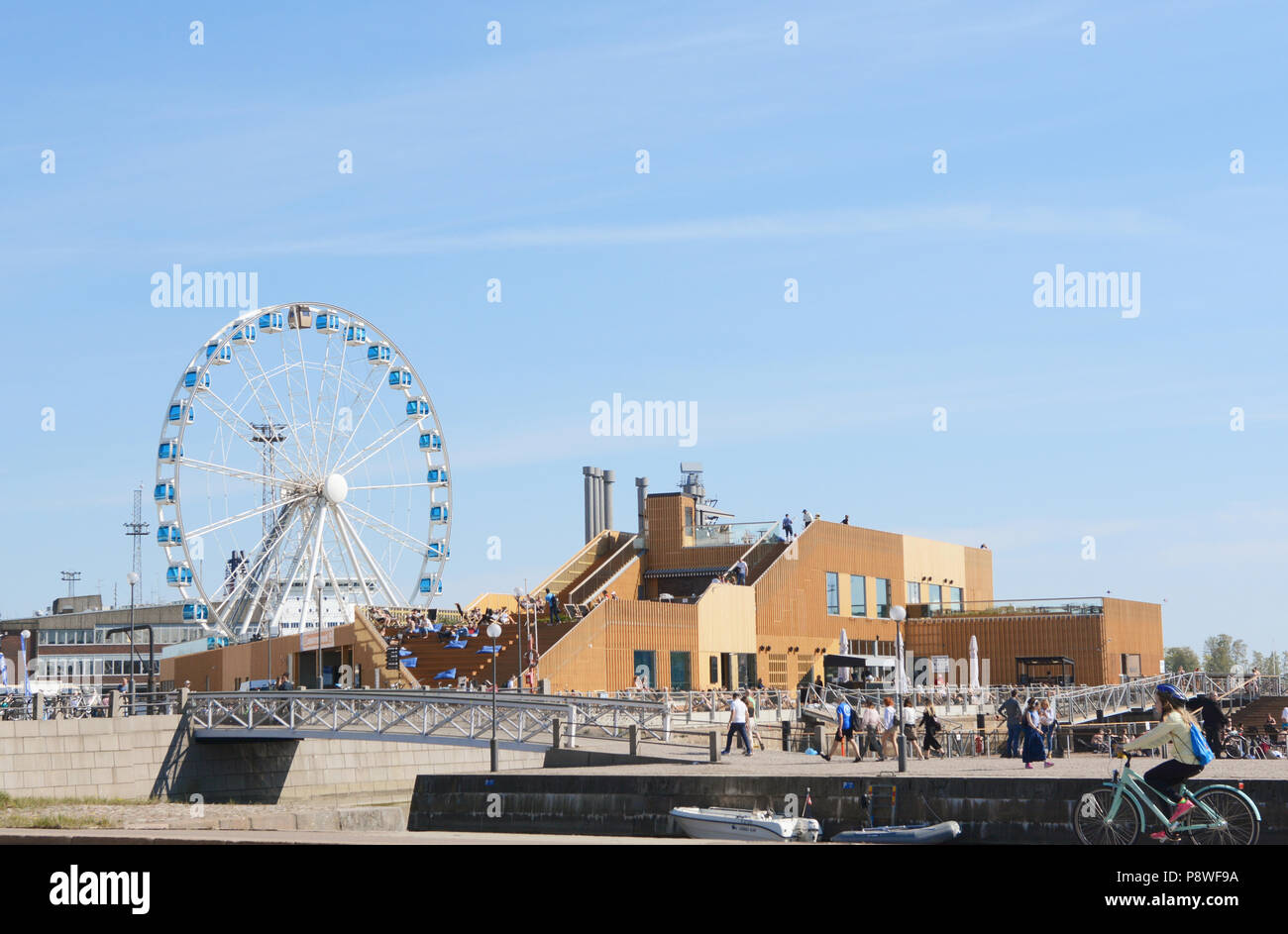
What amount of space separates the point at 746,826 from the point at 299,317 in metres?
Answer: 42.2

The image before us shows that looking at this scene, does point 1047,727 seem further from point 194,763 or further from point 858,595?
point 858,595

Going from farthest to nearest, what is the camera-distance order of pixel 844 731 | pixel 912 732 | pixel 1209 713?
pixel 912 732 → pixel 844 731 → pixel 1209 713

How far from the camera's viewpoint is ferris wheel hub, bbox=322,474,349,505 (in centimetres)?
6019

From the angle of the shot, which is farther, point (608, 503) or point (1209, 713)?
point (608, 503)

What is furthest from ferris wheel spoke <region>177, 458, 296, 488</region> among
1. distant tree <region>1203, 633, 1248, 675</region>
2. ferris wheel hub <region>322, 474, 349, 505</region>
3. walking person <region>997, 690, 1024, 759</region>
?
distant tree <region>1203, 633, 1248, 675</region>

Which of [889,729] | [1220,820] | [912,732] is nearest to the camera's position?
[1220,820]

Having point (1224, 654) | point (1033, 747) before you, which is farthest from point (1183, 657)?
point (1033, 747)

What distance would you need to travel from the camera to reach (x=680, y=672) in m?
55.6

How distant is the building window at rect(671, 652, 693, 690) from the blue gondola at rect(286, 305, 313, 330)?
19.8 m

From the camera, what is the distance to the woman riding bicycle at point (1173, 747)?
1512cm

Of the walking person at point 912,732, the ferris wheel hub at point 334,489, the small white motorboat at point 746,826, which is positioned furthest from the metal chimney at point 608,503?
the small white motorboat at point 746,826

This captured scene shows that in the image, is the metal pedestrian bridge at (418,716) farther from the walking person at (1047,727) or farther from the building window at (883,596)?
the building window at (883,596)

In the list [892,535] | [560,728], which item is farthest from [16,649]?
[560,728]
